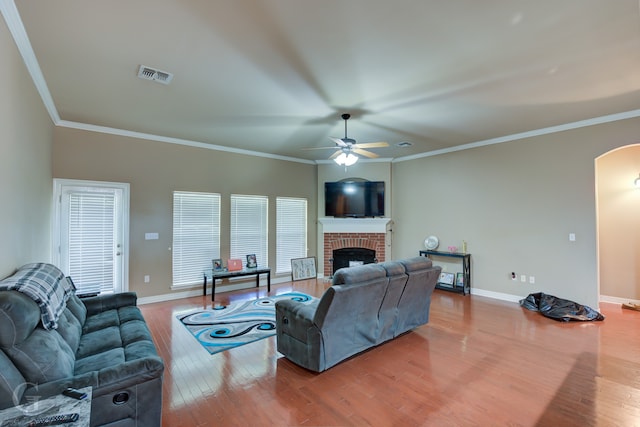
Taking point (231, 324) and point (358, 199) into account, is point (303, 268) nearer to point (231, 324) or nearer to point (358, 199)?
point (358, 199)

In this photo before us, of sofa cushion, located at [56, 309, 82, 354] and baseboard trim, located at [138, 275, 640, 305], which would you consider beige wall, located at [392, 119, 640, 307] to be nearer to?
baseboard trim, located at [138, 275, 640, 305]

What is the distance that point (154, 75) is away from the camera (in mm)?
3188

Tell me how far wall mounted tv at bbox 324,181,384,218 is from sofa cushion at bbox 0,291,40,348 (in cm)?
583

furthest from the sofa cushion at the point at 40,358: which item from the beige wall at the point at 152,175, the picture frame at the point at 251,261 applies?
the picture frame at the point at 251,261

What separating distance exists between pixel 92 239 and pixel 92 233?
3.9 inches

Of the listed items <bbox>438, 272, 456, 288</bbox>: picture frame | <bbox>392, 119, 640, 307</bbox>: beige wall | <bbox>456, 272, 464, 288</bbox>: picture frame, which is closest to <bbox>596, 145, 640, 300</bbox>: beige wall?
<bbox>392, 119, 640, 307</bbox>: beige wall

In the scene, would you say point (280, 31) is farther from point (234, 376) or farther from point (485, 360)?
point (485, 360)

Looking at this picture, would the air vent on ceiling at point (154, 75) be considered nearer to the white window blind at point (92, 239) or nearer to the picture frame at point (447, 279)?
the white window blind at point (92, 239)

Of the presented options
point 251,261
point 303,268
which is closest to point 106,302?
point 251,261

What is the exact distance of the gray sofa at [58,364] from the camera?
1.70 meters

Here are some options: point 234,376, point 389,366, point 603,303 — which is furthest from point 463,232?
point 234,376

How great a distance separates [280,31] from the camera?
2443 millimetres

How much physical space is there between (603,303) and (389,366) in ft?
16.1

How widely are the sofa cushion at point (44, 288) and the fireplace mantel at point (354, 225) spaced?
5.21 m
